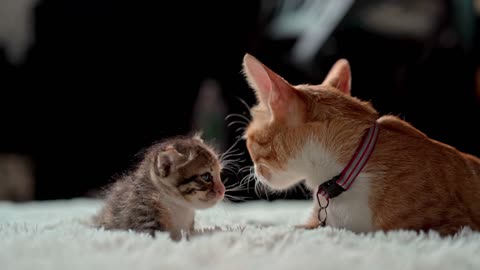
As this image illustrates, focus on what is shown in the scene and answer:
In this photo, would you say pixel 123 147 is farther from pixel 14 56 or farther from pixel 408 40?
pixel 408 40

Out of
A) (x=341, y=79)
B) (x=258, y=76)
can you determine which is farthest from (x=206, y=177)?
(x=341, y=79)

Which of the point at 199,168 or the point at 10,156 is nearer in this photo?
the point at 199,168

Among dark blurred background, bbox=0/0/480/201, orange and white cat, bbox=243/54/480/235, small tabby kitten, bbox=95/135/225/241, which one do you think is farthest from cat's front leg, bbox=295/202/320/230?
dark blurred background, bbox=0/0/480/201

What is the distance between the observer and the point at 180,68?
266 cm

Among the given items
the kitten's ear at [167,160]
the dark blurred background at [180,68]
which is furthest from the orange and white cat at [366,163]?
the dark blurred background at [180,68]

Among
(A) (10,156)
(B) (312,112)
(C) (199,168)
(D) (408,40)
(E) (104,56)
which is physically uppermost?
(D) (408,40)

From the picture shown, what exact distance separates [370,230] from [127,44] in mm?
1846

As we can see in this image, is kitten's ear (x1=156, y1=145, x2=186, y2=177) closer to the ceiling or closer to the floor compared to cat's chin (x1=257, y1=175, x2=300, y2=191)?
closer to the ceiling

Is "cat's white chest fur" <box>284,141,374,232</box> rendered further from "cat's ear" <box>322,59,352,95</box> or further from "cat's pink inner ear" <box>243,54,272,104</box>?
"cat's ear" <box>322,59,352,95</box>

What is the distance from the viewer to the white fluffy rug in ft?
2.53

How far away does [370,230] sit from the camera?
1164mm

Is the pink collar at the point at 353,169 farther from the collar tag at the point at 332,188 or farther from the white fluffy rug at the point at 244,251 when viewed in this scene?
the white fluffy rug at the point at 244,251

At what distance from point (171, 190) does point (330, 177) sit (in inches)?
15.6

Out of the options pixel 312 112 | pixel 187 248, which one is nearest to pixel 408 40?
pixel 312 112
